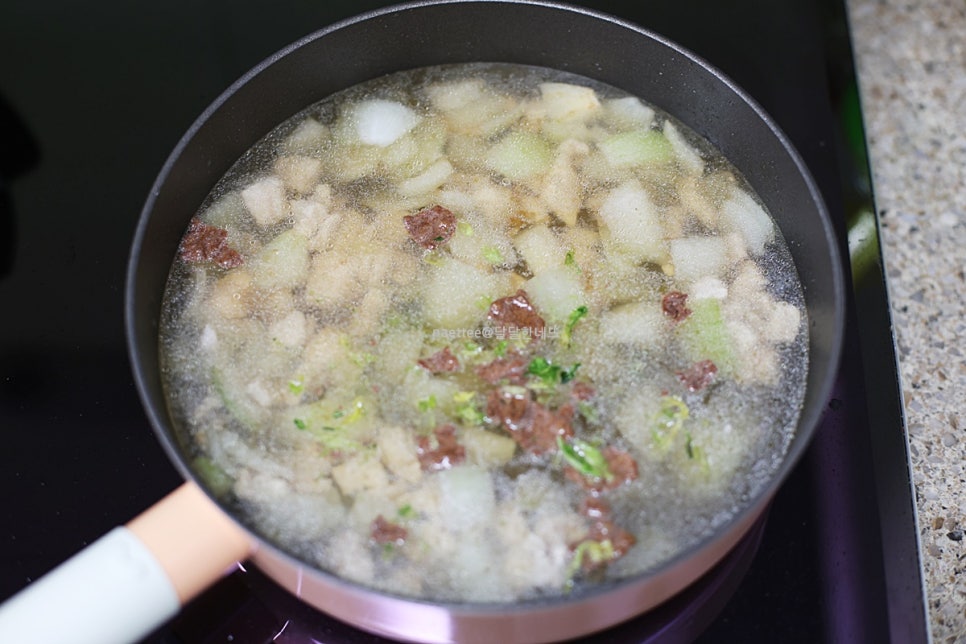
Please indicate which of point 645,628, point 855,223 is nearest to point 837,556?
point 645,628

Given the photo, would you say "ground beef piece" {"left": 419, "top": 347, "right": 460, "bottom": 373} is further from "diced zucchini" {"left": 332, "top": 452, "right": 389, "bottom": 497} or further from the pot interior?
the pot interior

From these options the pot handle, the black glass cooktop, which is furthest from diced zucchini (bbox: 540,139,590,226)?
the pot handle

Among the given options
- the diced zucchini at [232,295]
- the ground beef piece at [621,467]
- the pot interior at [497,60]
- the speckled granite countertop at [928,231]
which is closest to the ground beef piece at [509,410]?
the ground beef piece at [621,467]

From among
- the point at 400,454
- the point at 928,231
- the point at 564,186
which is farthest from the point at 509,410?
the point at 928,231

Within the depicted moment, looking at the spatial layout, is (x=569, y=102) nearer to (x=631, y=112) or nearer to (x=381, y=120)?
(x=631, y=112)

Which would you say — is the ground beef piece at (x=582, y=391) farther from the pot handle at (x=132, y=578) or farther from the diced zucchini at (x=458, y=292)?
the pot handle at (x=132, y=578)

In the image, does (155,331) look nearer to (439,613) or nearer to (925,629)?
(439,613)
